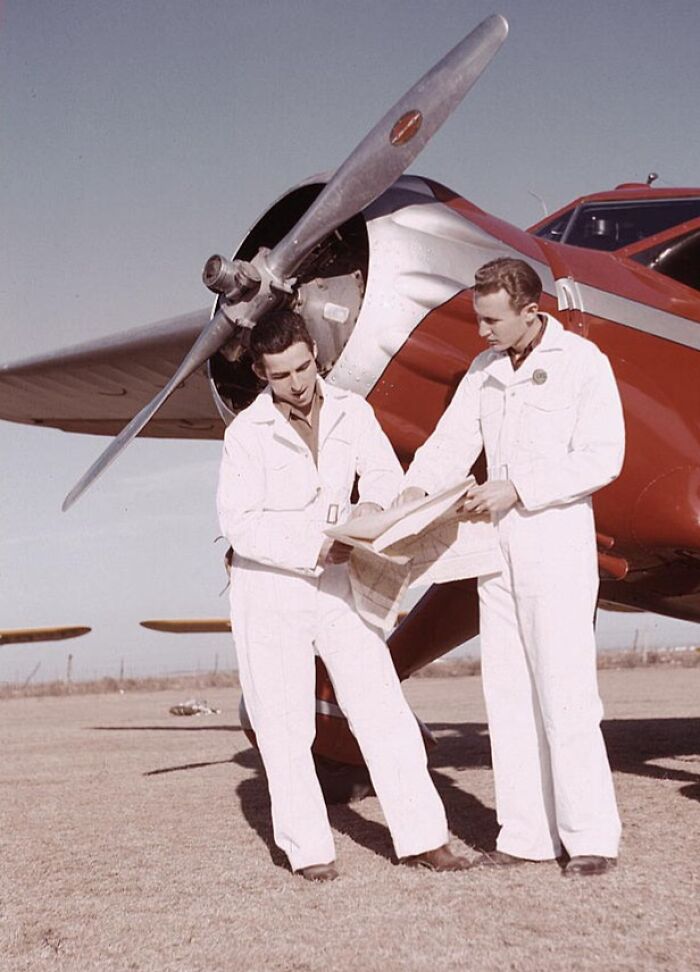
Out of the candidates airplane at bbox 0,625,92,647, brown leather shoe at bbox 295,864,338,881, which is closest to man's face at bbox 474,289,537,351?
brown leather shoe at bbox 295,864,338,881

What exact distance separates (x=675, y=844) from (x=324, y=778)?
191 centimetres

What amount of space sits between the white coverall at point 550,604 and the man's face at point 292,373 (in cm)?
62

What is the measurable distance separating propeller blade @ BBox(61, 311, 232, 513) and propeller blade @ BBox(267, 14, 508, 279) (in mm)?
419

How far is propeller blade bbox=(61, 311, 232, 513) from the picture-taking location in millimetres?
4234

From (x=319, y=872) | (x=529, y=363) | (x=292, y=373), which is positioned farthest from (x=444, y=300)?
(x=319, y=872)

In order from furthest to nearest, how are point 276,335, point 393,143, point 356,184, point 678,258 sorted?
point 678,258, point 393,143, point 356,184, point 276,335

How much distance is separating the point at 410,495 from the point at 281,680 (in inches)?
29.1

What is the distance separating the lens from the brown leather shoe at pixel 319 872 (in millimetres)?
3074

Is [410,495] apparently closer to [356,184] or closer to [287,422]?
[287,422]

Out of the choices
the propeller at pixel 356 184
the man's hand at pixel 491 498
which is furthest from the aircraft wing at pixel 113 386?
the man's hand at pixel 491 498

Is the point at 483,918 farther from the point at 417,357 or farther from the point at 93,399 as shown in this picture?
the point at 93,399

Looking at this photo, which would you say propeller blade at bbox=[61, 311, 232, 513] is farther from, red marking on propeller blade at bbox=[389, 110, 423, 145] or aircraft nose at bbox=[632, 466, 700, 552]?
aircraft nose at bbox=[632, 466, 700, 552]

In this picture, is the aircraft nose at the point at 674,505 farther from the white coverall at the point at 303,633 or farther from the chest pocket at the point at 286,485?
the chest pocket at the point at 286,485

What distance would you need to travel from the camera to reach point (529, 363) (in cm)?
330
